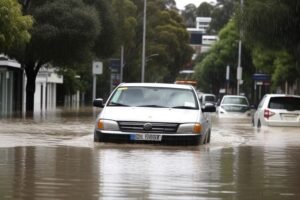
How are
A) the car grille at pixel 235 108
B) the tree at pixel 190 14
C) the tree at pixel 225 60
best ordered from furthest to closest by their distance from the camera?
the tree at pixel 190 14, the tree at pixel 225 60, the car grille at pixel 235 108

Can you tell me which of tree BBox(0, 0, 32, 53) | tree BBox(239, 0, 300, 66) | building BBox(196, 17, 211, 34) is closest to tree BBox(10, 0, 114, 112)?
tree BBox(0, 0, 32, 53)

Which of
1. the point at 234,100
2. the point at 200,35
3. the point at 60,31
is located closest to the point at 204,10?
the point at 200,35

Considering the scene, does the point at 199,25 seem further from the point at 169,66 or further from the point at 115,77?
the point at 115,77

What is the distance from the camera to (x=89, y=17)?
42125 millimetres

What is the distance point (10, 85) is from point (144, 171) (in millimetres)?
40098

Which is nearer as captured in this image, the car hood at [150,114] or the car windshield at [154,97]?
the car hood at [150,114]

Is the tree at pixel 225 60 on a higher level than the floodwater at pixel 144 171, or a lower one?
higher

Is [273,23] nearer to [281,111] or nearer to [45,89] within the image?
[281,111]

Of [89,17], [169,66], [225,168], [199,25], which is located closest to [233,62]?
[169,66]

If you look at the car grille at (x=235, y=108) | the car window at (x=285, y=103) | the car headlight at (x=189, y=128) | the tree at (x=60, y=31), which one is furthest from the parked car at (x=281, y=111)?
the car grille at (x=235, y=108)

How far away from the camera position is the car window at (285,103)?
27.2 meters

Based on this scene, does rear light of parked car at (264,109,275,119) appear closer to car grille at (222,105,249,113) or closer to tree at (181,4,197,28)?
car grille at (222,105,249,113)

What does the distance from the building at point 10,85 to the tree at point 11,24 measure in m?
15.2

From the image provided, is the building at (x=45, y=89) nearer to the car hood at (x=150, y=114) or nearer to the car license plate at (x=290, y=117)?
the car license plate at (x=290, y=117)
